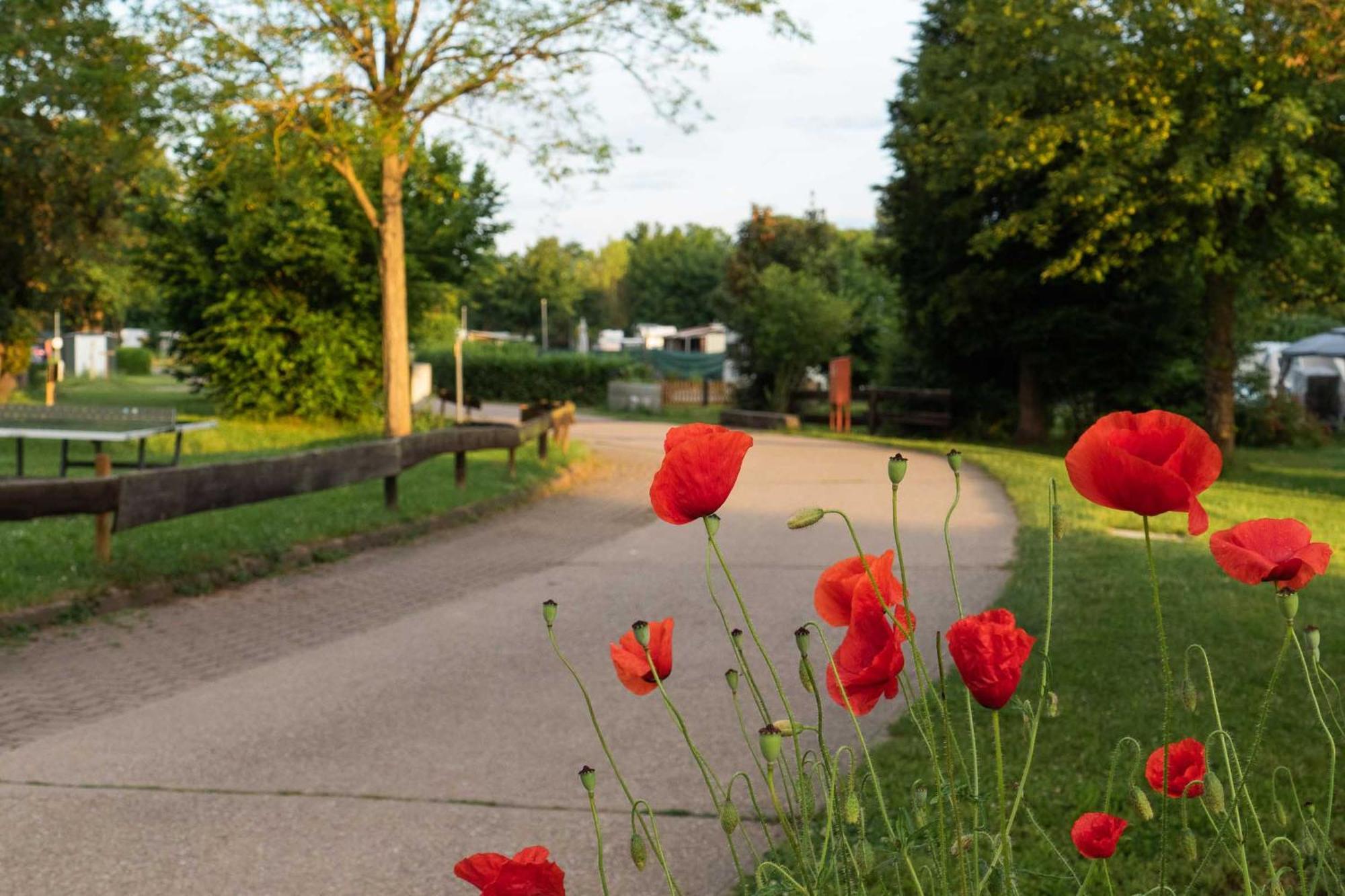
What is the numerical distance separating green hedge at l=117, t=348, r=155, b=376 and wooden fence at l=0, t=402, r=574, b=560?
59.9 meters

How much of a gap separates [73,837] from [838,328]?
3316 centimetres

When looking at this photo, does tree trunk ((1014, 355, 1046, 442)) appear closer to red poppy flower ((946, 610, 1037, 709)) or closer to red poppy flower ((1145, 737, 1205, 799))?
red poppy flower ((1145, 737, 1205, 799))

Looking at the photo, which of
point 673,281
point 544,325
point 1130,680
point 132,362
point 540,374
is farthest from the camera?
point 673,281

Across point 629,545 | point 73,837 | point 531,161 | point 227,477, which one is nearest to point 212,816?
point 73,837

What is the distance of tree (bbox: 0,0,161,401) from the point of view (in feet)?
58.3

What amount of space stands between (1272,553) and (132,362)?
7311 centimetres

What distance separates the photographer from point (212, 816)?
16.0 feet

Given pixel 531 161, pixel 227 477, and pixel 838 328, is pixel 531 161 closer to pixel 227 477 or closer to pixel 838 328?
pixel 227 477

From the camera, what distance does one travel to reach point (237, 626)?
28.7ft

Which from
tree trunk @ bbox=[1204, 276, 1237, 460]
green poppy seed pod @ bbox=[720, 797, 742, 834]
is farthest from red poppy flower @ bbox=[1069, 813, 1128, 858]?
tree trunk @ bbox=[1204, 276, 1237, 460]

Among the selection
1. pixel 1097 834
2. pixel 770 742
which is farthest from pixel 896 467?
pixel 1097 834

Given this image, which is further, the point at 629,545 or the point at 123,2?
the point at 123,2

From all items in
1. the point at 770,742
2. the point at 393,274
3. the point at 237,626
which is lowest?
the point at 237,626

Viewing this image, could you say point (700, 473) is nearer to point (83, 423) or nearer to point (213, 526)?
point (213, 526)
